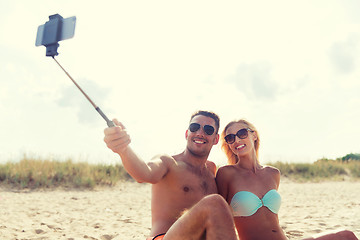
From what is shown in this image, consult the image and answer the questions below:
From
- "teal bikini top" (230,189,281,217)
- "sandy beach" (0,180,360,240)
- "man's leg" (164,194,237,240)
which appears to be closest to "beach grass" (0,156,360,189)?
"sandy beach" (0,180,360,240)

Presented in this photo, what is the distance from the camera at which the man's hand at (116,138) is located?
1.99 metres

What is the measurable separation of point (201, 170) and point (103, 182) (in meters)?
9.19

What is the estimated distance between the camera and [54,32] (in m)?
2.43

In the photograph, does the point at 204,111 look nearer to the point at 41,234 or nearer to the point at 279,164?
the point at 41,234

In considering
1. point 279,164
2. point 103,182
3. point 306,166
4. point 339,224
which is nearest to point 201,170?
point 339,224

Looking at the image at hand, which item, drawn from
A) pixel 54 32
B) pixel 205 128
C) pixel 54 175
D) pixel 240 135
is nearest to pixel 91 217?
pixel 205 128

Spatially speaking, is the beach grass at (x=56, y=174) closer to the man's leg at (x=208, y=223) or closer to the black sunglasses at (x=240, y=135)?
the black sunglasses at (x=240, y=135)

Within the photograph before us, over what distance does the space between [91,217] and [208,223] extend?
195 inches

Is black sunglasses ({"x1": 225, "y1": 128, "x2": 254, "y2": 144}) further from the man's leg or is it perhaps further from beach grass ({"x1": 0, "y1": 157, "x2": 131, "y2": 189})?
beach grass ({"x1": 0, "y1": 157, "x2": 131, "y2": 189})

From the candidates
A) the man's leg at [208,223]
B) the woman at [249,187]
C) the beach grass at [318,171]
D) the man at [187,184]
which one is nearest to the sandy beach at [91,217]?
the woman at [249,187]

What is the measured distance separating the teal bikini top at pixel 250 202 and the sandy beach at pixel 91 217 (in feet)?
6.30

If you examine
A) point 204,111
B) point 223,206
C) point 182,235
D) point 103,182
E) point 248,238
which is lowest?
point 103,182

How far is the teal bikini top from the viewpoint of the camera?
2.86 meters

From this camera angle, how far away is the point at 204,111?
11.0 ft
